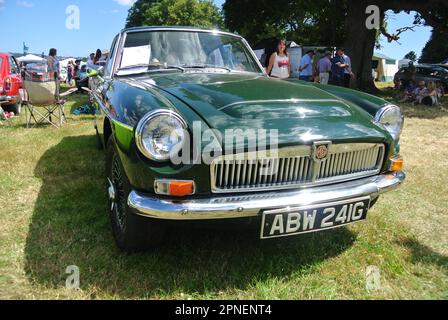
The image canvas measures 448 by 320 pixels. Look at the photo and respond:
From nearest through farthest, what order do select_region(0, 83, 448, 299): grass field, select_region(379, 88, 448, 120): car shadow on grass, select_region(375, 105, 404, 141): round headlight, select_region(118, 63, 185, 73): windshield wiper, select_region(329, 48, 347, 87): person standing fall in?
select_region(0, 83, 448, 299): grass field, select_region(375, 105, 404, 141): round headlight, select_region(118, 63, 185, 73): windshield wiper, select_region(379, 88, 448, 120): car shadow on grass, select_region(329, 48, 347, 87): person standing

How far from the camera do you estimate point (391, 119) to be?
2.79 metres

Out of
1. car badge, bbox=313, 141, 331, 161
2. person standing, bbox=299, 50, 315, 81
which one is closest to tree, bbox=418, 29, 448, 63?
person standing, bbox=299, 50, 315, 81

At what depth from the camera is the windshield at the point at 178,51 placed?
3.41 metres

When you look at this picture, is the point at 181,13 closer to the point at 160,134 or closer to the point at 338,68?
the point at 338,68

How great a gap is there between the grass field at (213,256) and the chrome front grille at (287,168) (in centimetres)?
58

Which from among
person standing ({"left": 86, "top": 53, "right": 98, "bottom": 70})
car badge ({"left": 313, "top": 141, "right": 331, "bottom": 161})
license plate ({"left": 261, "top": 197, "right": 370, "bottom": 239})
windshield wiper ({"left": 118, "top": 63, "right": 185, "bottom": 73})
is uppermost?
windshield wiper ({"left": 118, "top": 63, "right": 185, "bottom": 73})

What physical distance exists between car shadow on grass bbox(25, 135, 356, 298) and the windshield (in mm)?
1358

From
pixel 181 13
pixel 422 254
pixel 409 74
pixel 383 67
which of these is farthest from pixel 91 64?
pixel 181 13

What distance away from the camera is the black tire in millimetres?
2256

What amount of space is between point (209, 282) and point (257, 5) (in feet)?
56.1

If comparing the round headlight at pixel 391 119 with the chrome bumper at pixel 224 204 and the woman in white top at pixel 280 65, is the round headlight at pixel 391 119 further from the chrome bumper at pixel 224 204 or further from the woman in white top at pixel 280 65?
the woman in white top at pixel 280 65

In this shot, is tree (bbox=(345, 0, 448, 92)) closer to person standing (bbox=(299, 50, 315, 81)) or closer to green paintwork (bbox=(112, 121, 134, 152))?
person standing (bbox=(299, 50, 315, 81))

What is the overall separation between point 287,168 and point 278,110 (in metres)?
0.38

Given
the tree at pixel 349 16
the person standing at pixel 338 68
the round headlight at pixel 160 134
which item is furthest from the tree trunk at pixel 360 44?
the round headlight at pixel 160 134
